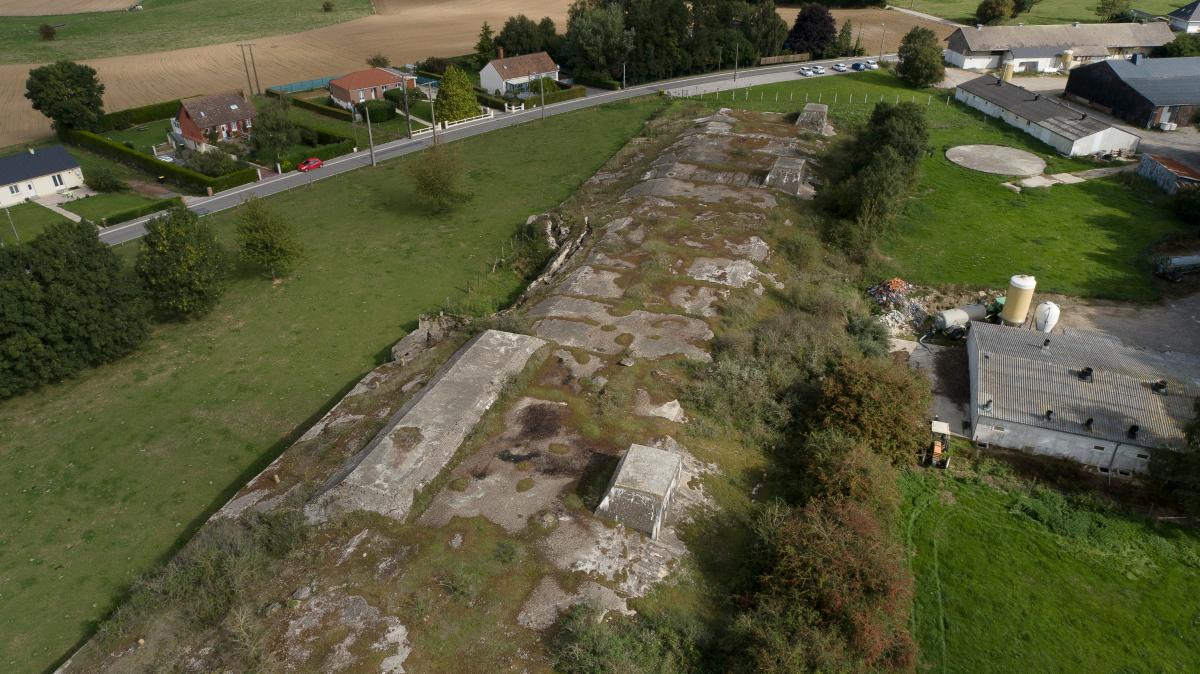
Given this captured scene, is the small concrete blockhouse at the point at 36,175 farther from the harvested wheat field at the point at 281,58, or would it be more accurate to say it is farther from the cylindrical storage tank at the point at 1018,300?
the cylindrical storage tank at the point at 1018,300

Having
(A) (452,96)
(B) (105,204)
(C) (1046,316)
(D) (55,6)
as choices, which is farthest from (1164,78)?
(D) (55,6)

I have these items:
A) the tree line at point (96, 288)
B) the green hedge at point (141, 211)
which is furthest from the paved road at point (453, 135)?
the tree line at point (96, 288)

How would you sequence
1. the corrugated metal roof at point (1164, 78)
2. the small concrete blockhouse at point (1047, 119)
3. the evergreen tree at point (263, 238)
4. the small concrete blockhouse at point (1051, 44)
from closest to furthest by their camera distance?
the evergreen tree at point (263, 238) → the small concrete blockhouse at point (1047, 119) → the corrugated metal roof at point (1164, 78) → the small concrete blockhouse at point (1051, 44)

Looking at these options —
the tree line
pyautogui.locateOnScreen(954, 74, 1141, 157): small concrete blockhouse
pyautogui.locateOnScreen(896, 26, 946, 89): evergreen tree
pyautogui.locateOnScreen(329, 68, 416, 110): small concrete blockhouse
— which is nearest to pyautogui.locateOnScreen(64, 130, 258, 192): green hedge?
the tree line

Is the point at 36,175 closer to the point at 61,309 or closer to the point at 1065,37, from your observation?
the point at 61,309

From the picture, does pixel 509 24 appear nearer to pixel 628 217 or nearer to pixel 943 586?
pixel 628 217
